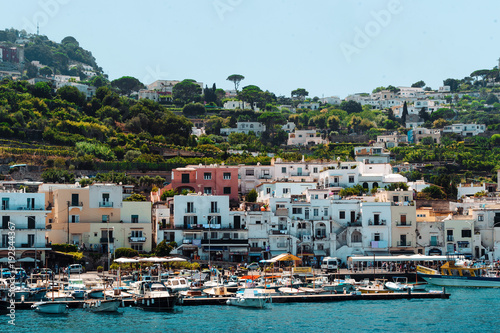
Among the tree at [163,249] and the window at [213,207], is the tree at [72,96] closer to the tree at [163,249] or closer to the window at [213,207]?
the window at [213,207]

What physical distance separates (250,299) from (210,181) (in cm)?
2767

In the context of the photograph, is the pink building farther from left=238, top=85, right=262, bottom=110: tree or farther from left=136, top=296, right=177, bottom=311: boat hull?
left=238, top=85, right=262, bottom=110: tree

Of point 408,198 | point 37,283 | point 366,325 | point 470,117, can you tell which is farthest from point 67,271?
point 470,117

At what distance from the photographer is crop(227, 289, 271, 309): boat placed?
210 ft

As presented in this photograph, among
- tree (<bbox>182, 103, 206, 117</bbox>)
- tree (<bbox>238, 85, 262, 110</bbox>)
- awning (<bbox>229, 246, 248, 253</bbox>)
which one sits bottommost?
awning (<bbox>229, 246, 248, 253</bbox>)

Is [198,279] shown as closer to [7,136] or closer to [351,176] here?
[351,176]

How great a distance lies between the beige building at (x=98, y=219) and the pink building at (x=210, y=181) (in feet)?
36.2

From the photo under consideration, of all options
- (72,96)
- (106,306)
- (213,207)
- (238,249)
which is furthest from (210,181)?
(72,96)

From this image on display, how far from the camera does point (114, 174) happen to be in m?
103

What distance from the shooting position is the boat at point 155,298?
61969 millimetres

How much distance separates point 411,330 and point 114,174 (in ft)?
176

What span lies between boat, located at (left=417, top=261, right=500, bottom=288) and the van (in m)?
6.91

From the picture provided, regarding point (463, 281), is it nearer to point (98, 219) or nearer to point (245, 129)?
point (98, 219)

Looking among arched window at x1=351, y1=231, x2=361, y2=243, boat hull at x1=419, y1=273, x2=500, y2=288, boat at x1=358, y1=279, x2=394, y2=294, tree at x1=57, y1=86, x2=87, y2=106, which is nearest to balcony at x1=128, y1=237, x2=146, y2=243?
arched window at x1=351, y1=231, x2=361, y2=243
